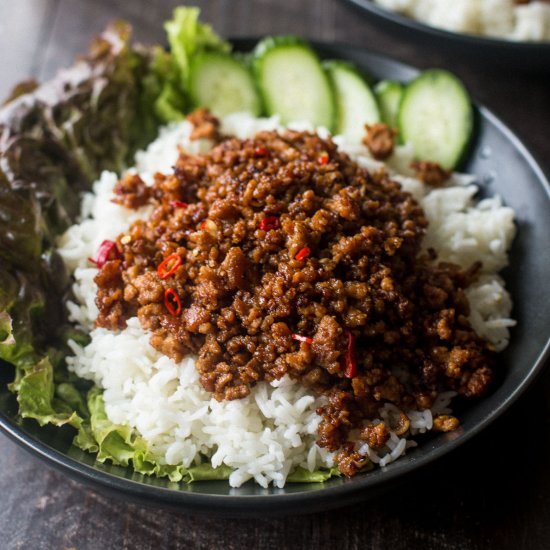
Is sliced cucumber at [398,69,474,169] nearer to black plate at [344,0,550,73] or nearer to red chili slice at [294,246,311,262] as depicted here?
black plate at [344,0,550,73]

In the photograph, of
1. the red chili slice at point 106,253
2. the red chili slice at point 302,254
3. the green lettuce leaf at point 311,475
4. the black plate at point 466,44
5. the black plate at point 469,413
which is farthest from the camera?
the black plate at point 466,44

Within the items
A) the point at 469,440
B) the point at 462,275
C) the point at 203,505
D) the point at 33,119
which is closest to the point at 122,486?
the point at 203,505

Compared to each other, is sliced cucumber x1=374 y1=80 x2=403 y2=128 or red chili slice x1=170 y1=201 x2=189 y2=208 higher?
sliced cucumber x1=374 y1=80 x2=403 y2=128

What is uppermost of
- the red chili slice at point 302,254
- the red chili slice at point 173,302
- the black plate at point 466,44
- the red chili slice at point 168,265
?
the black plate at point 466,44

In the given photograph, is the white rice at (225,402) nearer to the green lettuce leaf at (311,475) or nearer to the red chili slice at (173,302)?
the green lettuce leaf at (311,475)

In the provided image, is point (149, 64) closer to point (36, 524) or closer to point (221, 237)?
point (221, 237)

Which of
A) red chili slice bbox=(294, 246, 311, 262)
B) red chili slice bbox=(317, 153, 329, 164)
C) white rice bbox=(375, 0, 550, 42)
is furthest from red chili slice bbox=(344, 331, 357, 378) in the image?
white rice bbox=(375, 0, 550, 42)

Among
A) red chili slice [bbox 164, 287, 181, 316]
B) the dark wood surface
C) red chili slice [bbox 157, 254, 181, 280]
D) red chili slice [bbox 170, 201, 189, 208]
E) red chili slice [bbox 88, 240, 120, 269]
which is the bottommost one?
the dark wood surface

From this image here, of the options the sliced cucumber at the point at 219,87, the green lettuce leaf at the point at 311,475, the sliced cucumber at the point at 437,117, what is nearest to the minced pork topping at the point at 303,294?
the green lettuce leaf at the point at 311,475

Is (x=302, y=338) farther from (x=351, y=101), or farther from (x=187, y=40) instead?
(x=187, y=40)
